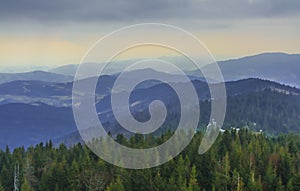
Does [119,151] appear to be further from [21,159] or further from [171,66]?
[171,66]

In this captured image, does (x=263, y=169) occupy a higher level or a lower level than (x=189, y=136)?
lower

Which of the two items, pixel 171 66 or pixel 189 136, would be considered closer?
pixel 171 66

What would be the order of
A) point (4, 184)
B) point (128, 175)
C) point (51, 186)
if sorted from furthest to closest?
point (4, 184)
point (51, 186)
point (128, 175)

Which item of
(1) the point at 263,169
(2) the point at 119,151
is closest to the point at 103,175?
(2) the point at 119,151

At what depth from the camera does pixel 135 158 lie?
207 feet

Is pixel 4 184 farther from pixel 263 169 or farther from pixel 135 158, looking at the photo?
pixel 263 169

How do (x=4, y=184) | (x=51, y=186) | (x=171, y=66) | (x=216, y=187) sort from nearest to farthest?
1. (x=171, y=66)
2. (x=216, y=187)
3. (x=51, y=186)
4. (x=4, y=184)

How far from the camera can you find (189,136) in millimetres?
70812

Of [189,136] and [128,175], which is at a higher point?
[189,136]

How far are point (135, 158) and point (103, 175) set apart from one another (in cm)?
575

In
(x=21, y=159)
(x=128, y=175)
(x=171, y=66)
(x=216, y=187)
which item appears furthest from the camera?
(x=21, y=159)

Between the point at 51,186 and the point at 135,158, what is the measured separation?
13870mm

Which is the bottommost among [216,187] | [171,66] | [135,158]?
[216,187]

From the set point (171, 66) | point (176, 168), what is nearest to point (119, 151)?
point (176, 168)
